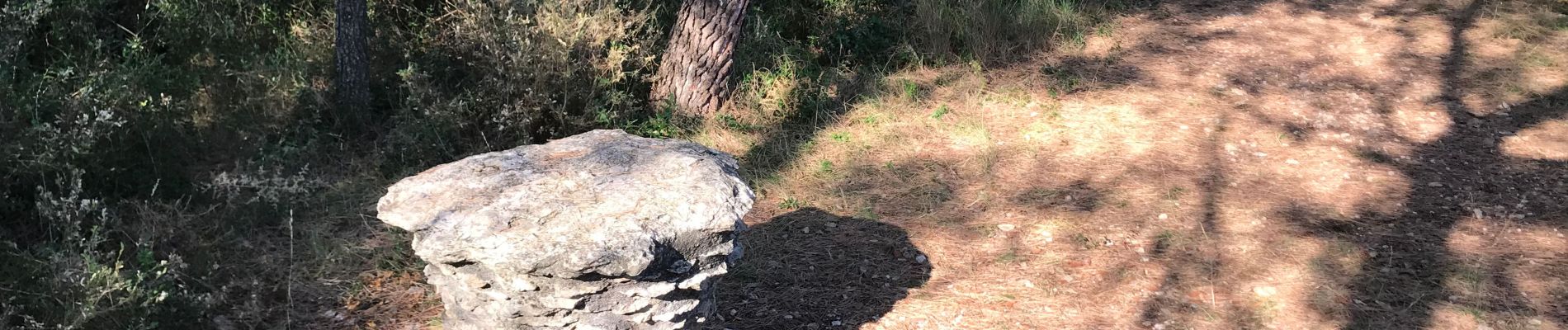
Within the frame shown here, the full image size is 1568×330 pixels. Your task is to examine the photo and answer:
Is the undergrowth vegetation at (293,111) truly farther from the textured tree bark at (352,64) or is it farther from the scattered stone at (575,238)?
the scattered stone at (575,238)

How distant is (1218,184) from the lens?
5230 millimetres

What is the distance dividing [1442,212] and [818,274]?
303 cm

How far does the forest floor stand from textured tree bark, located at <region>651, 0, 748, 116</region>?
0.31 metres

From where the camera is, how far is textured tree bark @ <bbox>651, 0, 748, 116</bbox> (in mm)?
5934

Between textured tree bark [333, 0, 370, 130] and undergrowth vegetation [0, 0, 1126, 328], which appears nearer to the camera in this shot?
undergrowth vegetation [0, 0, 1126, 328]

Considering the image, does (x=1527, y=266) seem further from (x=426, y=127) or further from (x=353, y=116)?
(x=353, y=116)

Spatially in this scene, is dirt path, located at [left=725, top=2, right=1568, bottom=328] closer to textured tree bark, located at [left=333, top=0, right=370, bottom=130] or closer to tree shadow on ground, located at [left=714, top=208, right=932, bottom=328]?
tree shadow on ground, located at [left=714, top=208, right=932, bottom=328]

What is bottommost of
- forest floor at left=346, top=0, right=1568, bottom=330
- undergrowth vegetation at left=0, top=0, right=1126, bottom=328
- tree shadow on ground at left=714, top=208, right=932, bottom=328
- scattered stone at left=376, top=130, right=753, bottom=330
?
tree shadow on ground at left=714, top=208, right=932, bottom=328

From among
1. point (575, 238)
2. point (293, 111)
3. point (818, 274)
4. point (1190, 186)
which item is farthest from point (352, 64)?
point (1190, 186)

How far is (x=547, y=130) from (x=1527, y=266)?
15.7 ft

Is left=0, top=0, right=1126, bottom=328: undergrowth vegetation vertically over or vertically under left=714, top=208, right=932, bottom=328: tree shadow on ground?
over

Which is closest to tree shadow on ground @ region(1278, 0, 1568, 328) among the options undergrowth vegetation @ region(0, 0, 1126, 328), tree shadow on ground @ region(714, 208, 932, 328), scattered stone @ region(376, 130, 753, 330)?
tree shadow on ground @ region(714, 208, 932, 328)

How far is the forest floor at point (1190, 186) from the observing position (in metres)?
4.29

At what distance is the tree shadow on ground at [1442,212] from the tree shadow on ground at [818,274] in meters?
1.80
